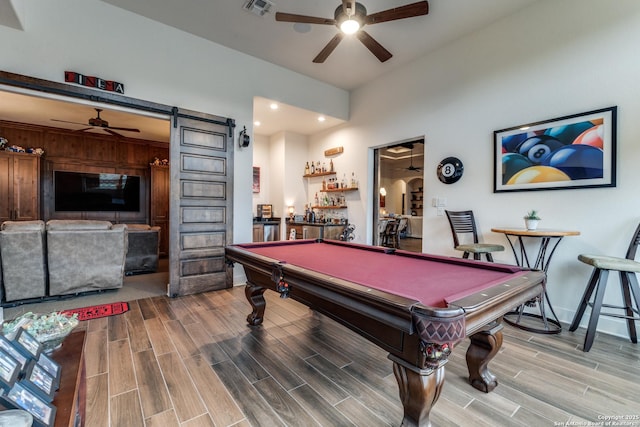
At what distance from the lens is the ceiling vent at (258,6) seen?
311cm

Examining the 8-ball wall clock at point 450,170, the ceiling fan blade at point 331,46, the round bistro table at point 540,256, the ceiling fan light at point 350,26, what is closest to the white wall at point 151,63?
the ceiling fan blade at point 331,46

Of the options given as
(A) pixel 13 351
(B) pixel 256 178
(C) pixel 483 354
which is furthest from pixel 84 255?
(C) pixel 483 354

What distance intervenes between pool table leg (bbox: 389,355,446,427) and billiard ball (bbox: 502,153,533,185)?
286cm

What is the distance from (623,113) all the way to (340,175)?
3.82 metres

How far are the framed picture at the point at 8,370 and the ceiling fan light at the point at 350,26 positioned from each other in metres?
3.00

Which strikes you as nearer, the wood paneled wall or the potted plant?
the potted plant

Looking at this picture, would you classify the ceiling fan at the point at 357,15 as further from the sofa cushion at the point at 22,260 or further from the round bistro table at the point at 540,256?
the sofa cushion at the point at 22,260

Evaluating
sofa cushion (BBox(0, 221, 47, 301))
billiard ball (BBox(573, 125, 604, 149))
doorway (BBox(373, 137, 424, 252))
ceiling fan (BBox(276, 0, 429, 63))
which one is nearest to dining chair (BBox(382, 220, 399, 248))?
doorway (BBox(373, 137, 424, 252))

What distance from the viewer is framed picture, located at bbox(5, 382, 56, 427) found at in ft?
2.81

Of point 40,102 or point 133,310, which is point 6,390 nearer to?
point 133,310

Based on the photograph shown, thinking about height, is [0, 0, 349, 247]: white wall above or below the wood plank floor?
above

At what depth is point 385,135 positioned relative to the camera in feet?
15.5

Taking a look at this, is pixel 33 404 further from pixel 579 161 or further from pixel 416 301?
pixel 579 161

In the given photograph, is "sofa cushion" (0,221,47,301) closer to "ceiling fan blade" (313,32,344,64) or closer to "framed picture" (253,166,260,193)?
"framed picture" (253,166,260,193)
